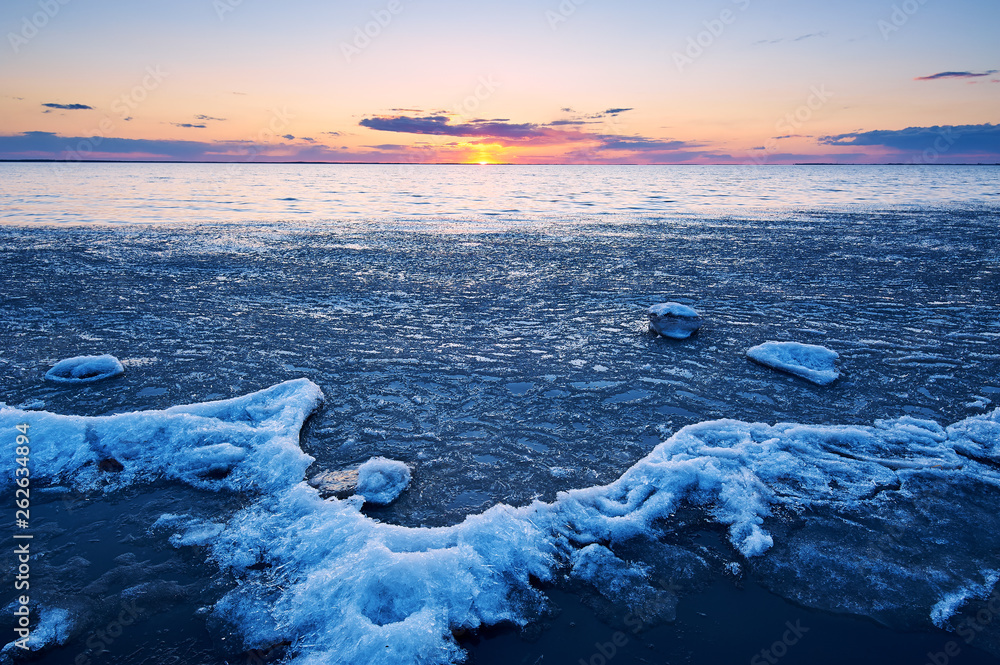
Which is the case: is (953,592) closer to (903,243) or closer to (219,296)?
(219,296)

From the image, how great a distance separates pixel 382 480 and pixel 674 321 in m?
6.30

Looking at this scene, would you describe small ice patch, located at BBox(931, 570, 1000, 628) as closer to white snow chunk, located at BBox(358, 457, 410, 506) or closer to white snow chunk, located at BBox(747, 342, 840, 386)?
white snow chunk, located at BBox(747, 342, 840, 386)

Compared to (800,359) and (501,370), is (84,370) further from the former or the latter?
(800,359)

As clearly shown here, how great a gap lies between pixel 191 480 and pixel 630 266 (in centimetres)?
1261

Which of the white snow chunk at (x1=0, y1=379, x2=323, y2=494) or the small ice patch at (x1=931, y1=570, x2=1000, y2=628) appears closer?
the small ice patch at (x1=931, y1=570, x2=1000, y2=628)

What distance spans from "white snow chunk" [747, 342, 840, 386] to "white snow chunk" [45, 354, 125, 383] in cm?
962

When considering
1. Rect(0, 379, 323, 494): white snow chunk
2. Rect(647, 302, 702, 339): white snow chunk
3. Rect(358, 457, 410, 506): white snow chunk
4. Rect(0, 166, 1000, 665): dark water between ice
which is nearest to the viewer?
Rect(0, 166, 1000, 665): dark water between ice

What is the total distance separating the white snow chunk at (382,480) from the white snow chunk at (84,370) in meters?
4.70

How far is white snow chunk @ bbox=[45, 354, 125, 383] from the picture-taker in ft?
24.5

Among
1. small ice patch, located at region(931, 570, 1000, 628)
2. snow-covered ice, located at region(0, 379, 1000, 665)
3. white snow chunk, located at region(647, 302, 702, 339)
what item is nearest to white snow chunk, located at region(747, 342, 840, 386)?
white snow chunk, located at region(647, 302, 702, 339)

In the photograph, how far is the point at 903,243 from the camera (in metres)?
18.5

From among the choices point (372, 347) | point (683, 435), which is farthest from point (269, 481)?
point (683, 435)

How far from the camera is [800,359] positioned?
26.7 ft

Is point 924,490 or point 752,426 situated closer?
point 924,490
